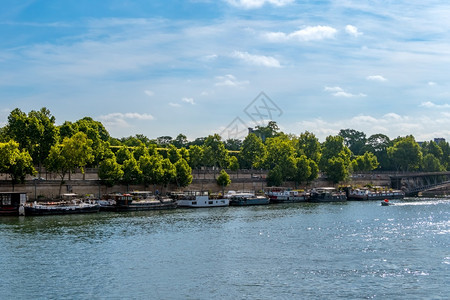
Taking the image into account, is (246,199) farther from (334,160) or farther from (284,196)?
(334,160)

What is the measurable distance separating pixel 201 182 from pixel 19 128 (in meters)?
45.1

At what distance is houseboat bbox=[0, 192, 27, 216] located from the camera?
88.5 meters

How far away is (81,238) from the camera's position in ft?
213

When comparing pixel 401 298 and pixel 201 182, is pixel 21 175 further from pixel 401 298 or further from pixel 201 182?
pixel 401 298

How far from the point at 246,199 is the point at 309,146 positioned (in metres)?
63.2

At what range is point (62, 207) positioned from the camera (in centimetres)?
9256

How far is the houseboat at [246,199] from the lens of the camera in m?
121

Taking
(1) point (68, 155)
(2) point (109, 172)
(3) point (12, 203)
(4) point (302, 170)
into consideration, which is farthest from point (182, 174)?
(4) point (302, 170)

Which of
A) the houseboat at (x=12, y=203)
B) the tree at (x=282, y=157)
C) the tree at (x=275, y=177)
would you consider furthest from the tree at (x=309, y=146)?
the houseboat at (x=12, y=203)

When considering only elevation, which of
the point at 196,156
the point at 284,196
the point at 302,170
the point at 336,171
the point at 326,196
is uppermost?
the point at 196,156

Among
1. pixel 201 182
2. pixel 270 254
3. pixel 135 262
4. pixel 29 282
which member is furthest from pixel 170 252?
pixel 201 182

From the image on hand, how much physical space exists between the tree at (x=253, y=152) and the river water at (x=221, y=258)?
253ft

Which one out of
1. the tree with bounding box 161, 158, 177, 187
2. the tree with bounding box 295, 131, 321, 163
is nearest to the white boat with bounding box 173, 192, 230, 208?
the tree with bounding box 161, 158, 177, 187

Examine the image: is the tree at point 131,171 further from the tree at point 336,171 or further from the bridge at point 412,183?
the bridge at point 412,183
